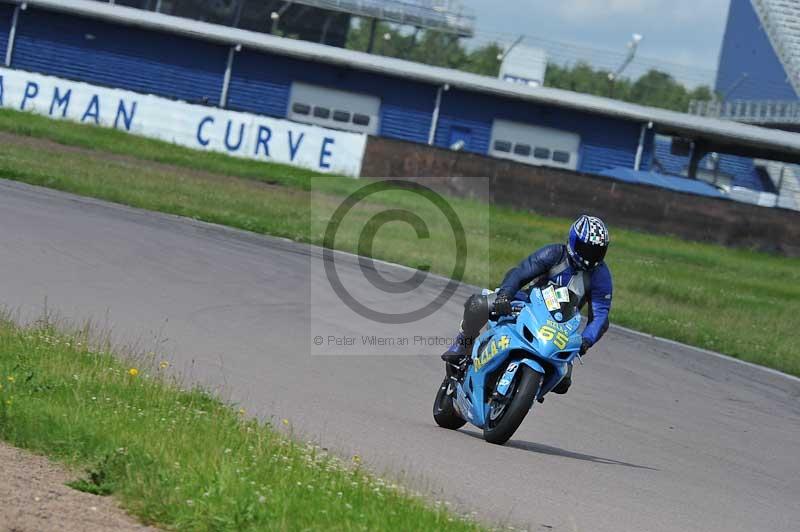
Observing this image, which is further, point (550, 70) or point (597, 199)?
point (550, 70)

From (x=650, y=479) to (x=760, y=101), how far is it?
54.0 metres

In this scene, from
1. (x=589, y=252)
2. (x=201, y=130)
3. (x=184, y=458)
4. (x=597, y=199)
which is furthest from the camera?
(x=201, y=130)

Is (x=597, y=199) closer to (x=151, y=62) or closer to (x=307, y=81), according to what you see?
(x=307, y=81)

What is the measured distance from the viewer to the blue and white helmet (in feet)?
28.0

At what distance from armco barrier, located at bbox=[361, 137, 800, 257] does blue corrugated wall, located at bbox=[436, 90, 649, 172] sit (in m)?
14.2

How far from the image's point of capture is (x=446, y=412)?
9.48 m

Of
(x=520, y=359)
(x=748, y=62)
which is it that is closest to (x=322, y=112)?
(x=748, y=62)

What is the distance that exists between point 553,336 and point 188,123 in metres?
26.0

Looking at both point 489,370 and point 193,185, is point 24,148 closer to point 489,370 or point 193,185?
point 193,185

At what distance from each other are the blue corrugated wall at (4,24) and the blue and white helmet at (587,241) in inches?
1614

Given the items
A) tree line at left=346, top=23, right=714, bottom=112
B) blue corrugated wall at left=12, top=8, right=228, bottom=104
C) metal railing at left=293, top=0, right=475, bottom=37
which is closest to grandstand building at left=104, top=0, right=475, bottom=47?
metal railing at left=293, top=0, right=475, bottom=37

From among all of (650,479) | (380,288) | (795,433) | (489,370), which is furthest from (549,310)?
(380,288)

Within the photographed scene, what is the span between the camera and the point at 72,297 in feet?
40.6

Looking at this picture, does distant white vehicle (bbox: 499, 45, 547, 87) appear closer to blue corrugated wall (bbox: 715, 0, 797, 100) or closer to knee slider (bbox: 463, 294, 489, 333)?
blue corrugated wall (bbox: 715, 0, 797, 100)
